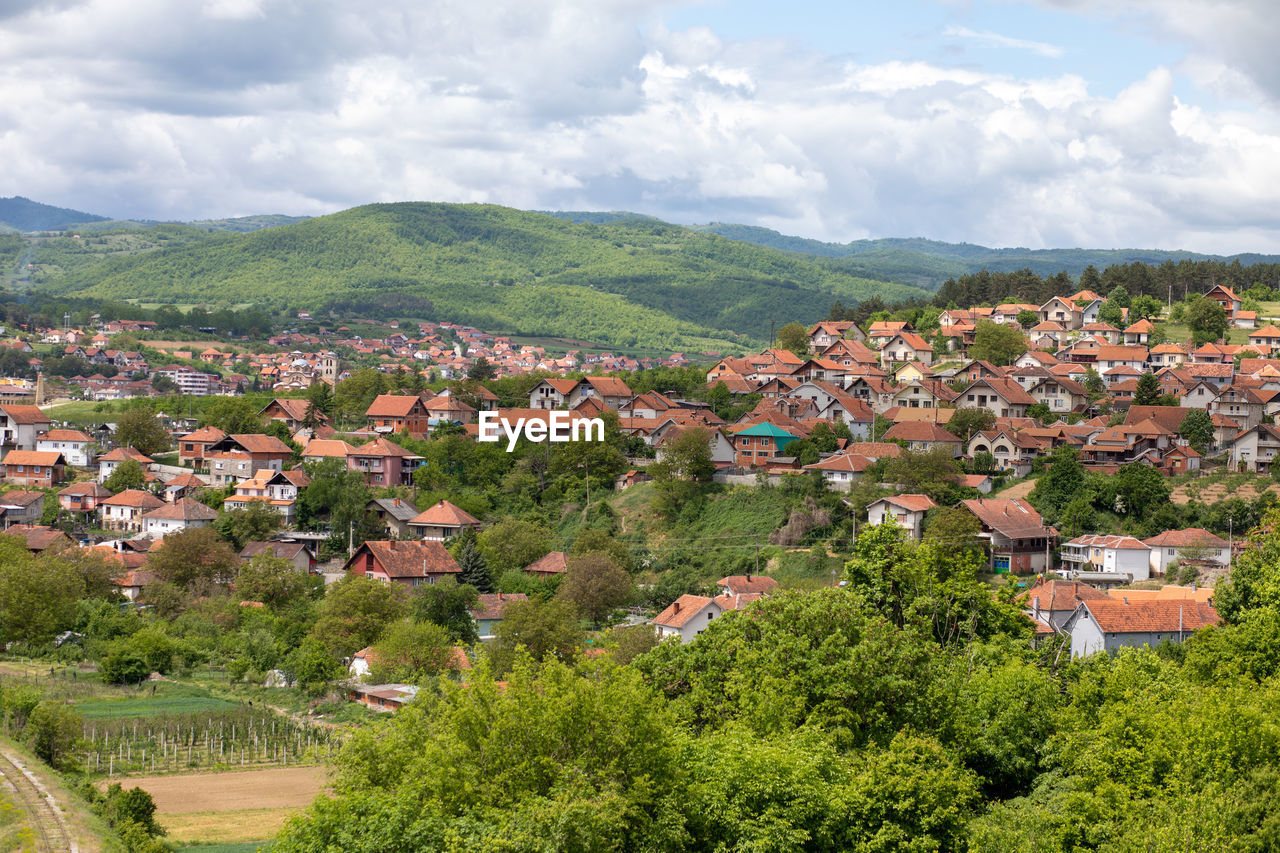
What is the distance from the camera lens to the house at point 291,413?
6450 cm

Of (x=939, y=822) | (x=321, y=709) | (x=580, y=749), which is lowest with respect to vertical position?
(x=321, y=709)

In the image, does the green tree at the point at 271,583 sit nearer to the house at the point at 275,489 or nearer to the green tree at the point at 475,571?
the green tree at the point at 475,571

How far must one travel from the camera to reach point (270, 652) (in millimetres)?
36688

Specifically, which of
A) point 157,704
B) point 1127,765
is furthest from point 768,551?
point 1127,765

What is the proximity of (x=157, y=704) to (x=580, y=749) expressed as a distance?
20224 mm

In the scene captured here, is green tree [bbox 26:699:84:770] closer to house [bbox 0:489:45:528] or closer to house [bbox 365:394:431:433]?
house [bbox 0:489:45:528]

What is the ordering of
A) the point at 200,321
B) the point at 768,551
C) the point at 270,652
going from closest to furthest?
the point at 270,652 < the point at 768,551 < the point at 200,321

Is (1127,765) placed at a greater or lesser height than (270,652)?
greater

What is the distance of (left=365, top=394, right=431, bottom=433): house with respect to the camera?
62.4 m

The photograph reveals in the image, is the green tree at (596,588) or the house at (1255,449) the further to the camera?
the house at (1255,449)

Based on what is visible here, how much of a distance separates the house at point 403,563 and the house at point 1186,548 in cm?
2353

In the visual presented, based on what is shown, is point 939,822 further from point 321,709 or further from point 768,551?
point 768,551

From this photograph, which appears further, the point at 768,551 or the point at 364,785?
the point at 768,551

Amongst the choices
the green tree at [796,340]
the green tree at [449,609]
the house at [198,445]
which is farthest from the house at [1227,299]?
the house at [198,445]
